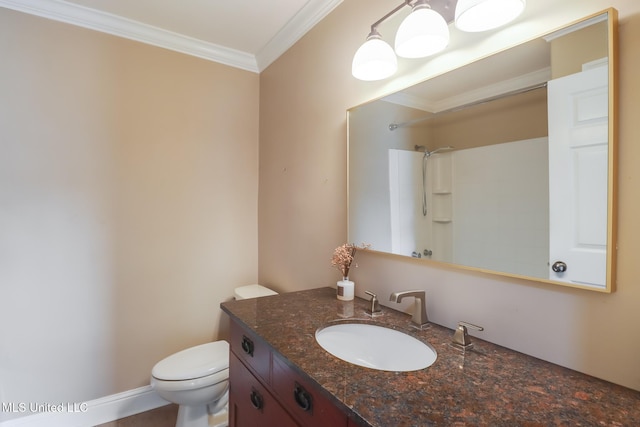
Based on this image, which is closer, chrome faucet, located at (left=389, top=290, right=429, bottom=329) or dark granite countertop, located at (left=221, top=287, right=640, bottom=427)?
dark granite countertop, located at (left=221, top=287, right=640, bottom=427)

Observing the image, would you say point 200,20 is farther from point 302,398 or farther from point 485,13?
point 302,398

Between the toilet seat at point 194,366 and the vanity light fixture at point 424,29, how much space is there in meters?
1.66

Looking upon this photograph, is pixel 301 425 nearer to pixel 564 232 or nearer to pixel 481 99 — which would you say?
pixel 564 232

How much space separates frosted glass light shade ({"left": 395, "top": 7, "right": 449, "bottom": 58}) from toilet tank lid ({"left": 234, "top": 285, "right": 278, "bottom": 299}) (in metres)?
1.67

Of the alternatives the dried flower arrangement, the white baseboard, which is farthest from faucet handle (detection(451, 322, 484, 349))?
the white baseboard

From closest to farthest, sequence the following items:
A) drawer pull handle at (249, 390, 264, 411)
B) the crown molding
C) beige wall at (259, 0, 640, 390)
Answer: beige wall at (259, 0, 640, 390)
drawer pull handle at (249, 390, 264, 411)
the crown molding

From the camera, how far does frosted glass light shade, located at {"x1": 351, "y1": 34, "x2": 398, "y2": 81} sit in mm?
1287

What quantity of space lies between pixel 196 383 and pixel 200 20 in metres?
2.12

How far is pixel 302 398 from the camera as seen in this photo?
0.90 metres

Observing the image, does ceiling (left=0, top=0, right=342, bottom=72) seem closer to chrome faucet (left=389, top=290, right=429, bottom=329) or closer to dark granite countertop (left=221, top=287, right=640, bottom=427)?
chrome faucet (left=389, top=290, right=429, bottom=329)

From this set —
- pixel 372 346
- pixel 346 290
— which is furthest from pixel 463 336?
pixel 346 290

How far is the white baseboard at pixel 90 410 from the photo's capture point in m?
1.86

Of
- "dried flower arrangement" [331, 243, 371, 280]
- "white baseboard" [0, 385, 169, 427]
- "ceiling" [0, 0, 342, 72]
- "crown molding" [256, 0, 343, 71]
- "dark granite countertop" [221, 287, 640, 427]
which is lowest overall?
"white baseboard" [0, 385, 169, 427]

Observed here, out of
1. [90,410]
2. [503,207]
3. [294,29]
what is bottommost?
[90,410]
